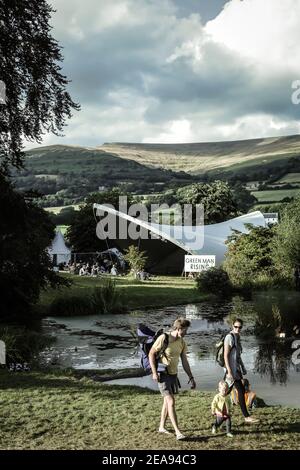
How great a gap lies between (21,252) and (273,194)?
117966 millimetres

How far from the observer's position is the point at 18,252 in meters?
17.9

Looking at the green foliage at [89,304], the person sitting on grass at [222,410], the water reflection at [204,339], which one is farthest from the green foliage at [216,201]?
the person sitting on grass at [222,410]

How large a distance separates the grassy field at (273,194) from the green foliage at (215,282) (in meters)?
93.4

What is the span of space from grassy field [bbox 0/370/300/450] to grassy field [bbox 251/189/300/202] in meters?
116

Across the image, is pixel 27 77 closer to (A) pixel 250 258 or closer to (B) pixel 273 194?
(A) pixel 250 258

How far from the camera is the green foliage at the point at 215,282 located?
3134 cm

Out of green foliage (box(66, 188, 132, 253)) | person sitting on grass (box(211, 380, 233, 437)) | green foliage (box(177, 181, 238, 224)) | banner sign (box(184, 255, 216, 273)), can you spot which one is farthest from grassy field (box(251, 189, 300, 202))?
person sitting on grass (box(211, 380, 233, 437))

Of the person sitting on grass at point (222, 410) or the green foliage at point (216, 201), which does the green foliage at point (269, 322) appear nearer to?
the person sitting on grass at point (222, 410)

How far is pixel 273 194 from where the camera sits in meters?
131

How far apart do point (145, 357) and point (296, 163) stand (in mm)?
161295

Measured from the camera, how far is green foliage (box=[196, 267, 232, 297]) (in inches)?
1234
